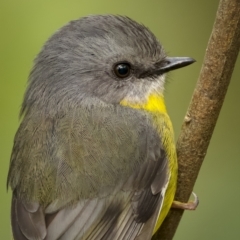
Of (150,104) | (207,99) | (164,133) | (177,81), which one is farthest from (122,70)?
(177,81)

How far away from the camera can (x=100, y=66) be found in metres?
4.97

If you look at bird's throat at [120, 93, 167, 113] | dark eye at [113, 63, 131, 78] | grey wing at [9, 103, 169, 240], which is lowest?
grey wing at [9, 103, 169, 240]

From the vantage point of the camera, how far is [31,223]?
4691mm

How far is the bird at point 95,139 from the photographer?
464cm

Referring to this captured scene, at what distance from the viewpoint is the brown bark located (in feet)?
14.1

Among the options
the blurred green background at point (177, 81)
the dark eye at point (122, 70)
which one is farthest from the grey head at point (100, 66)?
the blurred green background at point (177, 81)

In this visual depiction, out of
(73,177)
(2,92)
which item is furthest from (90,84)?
(2,92)

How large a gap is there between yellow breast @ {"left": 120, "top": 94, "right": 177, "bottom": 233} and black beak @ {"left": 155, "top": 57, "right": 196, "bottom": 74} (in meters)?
0.16

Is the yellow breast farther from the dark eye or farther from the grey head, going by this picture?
the dark eye

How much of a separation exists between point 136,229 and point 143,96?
2.60ft

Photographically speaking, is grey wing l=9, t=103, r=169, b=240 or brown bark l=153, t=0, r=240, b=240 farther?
grey wing l=9, t=103, r=169, b=240

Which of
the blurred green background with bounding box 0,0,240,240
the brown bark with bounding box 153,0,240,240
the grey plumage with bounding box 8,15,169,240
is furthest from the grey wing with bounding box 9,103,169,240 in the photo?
the blurred green background with bounding box 0,0,240,240

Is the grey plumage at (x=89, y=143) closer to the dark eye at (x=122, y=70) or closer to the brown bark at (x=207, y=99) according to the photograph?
the dark eye at (x=122, y=70)

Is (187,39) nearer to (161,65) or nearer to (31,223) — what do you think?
(161,65)
